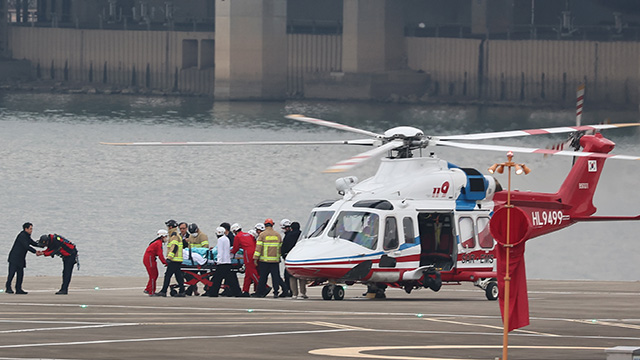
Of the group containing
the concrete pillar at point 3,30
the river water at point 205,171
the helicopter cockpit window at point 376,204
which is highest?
the concrete pillar at point 3,30

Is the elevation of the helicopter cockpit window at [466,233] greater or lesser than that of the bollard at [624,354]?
lesser

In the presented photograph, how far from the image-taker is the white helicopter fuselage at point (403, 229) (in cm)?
2305

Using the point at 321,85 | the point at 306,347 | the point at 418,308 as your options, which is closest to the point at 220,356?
the point at 306,347

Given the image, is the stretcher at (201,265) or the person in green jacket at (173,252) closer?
the person in green jacket at (173,252)

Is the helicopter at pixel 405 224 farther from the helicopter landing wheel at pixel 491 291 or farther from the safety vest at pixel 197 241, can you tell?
the safety vest at pixel 197 241

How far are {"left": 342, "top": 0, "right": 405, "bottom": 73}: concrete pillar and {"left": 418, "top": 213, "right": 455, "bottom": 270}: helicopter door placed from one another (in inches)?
3807

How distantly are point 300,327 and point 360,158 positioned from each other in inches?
117

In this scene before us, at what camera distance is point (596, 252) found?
49.3m

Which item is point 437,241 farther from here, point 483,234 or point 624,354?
point 624,354

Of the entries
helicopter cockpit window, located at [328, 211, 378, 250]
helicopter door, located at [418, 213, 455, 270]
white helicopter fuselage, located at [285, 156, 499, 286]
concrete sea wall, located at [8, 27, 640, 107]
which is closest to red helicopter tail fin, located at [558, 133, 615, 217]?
white helicopter fuselage, located at [285, 156, 499, 286]

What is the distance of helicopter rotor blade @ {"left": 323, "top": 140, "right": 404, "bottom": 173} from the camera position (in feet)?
56.4

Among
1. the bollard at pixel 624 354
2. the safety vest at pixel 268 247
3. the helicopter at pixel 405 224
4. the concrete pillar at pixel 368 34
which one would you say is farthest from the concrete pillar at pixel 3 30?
the bollard at pixel 624 354

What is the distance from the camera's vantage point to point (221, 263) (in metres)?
24.7

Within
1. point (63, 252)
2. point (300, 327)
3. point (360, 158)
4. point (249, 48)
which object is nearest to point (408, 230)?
point (360, 158)
